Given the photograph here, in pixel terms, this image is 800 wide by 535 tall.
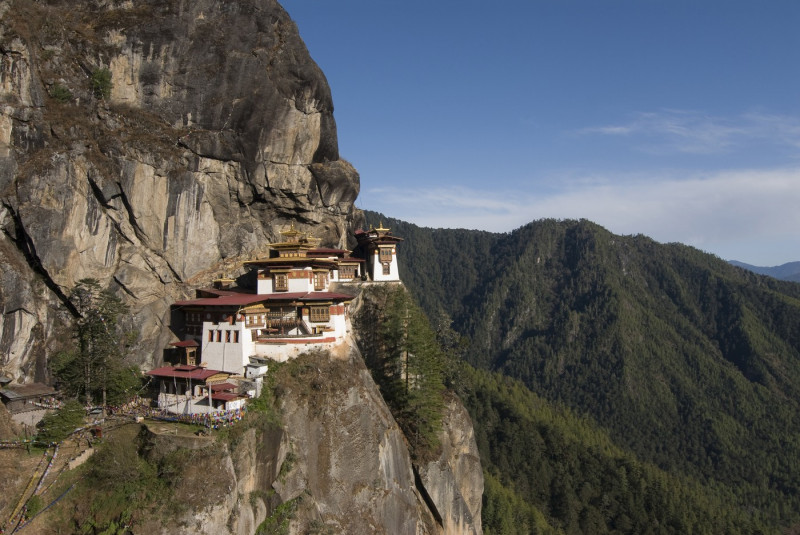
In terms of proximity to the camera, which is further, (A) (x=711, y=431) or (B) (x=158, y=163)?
(A) (x=711, y=431)

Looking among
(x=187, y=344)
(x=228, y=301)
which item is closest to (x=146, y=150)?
(x=228, y=301)

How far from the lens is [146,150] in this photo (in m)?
52.8

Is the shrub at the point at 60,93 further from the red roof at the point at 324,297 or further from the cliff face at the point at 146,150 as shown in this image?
the red roof at the point at 324,297

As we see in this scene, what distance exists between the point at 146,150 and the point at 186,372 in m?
22.8

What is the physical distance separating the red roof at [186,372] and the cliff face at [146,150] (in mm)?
6000

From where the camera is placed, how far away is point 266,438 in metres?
38.2

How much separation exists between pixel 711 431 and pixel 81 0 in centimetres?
19586

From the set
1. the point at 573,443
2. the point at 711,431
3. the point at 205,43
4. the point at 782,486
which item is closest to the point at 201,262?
the point at 205,43

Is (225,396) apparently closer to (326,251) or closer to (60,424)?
(60,424)

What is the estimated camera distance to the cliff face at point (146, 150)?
47188 millimetres

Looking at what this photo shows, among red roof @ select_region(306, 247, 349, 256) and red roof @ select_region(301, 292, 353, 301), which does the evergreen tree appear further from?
red roof @ select_region(306, 247, 349, 256)

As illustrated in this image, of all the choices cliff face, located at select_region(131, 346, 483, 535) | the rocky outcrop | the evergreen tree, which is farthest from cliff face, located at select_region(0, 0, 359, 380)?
the rocky outcrop

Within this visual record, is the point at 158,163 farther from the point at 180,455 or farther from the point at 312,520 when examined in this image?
the point at 312,520

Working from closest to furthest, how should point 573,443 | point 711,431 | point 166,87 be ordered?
1. point 166,87
2. point 573,443
3. point 711,431
